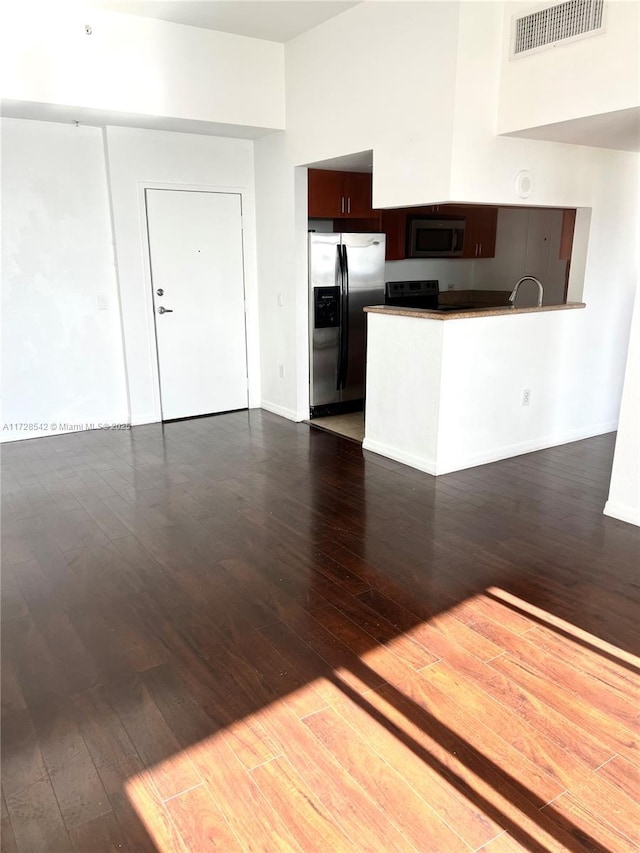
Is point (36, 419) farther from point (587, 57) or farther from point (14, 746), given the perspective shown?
point (587, 57)

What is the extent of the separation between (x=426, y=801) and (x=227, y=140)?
5354 millimetres

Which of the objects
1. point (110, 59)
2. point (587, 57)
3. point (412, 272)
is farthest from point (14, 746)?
point (412, 272)

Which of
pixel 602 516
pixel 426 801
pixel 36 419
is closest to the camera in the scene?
pixel 426 801

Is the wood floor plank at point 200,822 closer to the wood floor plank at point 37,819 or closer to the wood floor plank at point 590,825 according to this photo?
the wood floor plank at point 37,819

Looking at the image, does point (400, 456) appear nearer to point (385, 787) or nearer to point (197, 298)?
point (197, 298)

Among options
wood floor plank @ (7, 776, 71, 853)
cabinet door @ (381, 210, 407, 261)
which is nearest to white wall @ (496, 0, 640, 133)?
cabinet door @ (381, 210, 407, 261)

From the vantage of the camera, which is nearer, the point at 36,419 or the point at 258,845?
the point at 258,845

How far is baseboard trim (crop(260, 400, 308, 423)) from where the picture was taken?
566 cm

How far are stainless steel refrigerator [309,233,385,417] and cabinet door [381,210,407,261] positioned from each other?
2.27 ft

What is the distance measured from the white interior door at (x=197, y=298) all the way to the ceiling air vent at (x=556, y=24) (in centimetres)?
288

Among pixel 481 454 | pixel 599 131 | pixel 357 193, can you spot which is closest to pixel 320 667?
pixel 481 454

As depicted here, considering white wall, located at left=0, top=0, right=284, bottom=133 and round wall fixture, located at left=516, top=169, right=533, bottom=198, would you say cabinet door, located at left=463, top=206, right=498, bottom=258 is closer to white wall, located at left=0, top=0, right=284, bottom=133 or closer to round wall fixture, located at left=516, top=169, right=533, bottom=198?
white wall, located at left=0, top=0, right=284, bottom=133

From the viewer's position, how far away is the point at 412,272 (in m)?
7.10

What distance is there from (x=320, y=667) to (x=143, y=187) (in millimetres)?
4367
